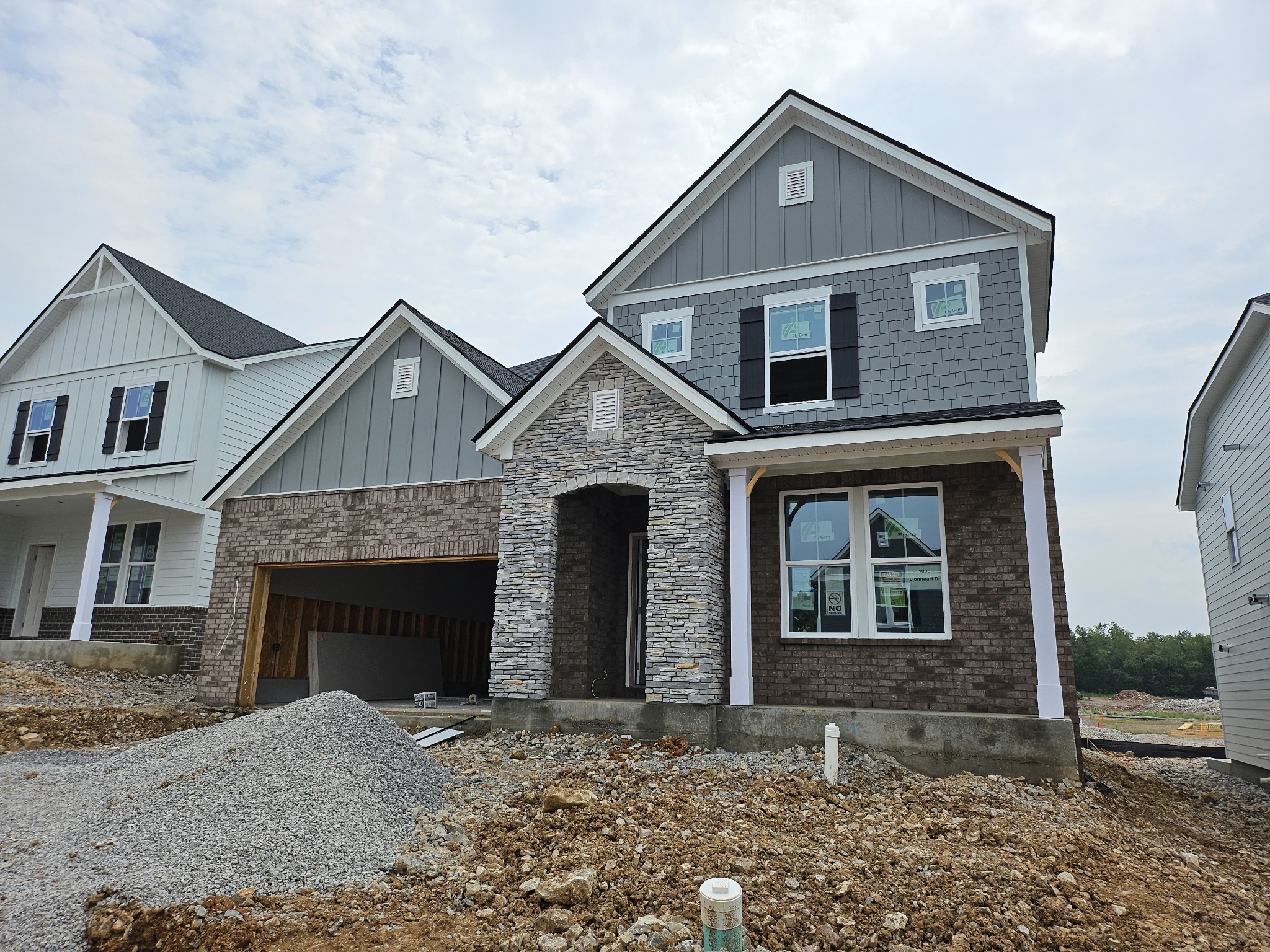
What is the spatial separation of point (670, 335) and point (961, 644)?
6130mm

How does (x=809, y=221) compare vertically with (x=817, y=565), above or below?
above

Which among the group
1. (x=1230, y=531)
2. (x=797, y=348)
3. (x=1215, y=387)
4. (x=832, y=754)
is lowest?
(x=832, y=754)

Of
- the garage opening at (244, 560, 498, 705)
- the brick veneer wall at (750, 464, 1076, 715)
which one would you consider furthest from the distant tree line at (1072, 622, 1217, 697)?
the brick veneer wall at (750, 464, 1076, 715)

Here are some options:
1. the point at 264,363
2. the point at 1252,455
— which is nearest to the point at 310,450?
the point at 264,363

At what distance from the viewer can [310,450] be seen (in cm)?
1363

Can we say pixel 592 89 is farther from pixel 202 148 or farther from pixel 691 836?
pixel 691 836

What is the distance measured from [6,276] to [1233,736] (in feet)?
103

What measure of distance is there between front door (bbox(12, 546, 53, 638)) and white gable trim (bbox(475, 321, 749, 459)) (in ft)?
48.7

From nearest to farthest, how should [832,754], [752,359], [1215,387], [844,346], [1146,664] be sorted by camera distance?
[832,754] → [844,346] → [752,359] → [1215,387] → [1146,664]

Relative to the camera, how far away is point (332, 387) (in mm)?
13531

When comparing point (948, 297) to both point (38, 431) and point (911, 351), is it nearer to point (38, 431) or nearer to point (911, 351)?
point (911, 351)

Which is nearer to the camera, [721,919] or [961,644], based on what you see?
[721,919]

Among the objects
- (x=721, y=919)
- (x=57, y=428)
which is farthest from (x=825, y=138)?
(x=57, y=428)

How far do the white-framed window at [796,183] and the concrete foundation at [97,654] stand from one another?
1445cm
